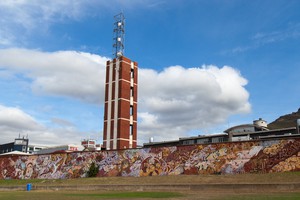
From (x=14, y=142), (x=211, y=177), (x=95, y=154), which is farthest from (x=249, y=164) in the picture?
(x=14, y=142)

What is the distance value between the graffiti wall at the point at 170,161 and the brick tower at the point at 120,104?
15706 millimetres

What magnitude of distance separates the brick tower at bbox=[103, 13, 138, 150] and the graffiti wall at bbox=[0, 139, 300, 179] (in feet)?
51.5

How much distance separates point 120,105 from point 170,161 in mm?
25925

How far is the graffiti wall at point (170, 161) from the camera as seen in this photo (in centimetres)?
3053

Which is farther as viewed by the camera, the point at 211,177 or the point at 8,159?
the point at 8,159

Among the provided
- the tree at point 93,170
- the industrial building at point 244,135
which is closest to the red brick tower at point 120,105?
the industrial building at point 244,135

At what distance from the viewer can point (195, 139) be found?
219 ft

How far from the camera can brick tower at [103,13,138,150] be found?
196 ft

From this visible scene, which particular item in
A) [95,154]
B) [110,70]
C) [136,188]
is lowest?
[136,188]

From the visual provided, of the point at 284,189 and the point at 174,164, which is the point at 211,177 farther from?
the point at 284,189

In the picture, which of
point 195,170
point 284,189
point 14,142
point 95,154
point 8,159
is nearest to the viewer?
point 284,189

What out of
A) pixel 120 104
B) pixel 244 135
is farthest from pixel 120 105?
pixel 244 135

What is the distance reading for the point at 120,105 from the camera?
198ft

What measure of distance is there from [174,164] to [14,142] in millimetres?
109875
